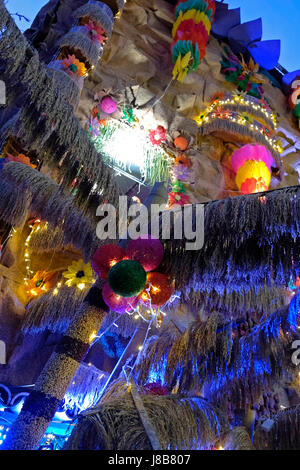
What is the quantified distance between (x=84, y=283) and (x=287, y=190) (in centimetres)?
255

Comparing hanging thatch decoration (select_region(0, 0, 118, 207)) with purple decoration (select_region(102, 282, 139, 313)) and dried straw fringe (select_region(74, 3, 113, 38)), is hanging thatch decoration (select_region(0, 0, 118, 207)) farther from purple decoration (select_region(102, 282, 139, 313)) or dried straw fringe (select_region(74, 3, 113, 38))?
dried straw fringe (select_region(74, 3, 113, 38))

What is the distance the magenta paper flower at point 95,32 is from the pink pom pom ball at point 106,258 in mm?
4766

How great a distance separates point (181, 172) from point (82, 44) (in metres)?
2.79

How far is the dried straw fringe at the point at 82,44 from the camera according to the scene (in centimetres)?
526

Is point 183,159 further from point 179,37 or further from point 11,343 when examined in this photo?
point 11,343

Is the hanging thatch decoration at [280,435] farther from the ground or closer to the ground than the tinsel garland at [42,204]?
closer to the ground

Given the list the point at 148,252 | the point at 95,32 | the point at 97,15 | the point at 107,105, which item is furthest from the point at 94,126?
Answer: the point at 148,252

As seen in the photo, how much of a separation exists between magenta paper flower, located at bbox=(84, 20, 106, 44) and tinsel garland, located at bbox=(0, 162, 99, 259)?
3.75 meters

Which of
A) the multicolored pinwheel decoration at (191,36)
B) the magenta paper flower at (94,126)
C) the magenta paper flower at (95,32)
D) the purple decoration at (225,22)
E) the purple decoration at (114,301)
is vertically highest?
the purple decoration at (225,22)

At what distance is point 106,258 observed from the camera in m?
2.43

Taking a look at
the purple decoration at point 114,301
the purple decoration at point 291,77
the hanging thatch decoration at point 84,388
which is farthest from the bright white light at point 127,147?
the purple decoration at point 291,77

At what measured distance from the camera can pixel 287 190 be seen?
1987 mm

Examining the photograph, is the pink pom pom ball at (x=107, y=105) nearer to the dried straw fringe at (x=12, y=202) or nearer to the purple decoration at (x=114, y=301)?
the dried straw fringe at (x=12, y=202)
